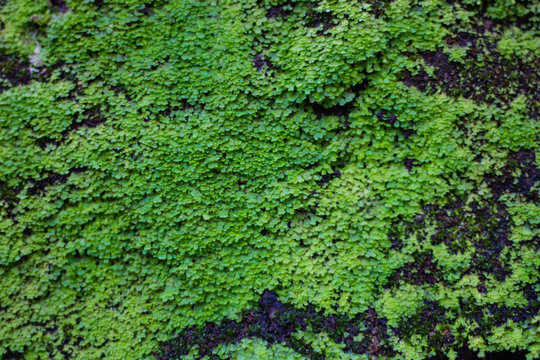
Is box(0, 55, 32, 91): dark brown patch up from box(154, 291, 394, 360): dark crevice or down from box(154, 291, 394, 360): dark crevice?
up

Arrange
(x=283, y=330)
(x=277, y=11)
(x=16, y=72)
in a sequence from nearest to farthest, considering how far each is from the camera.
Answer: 1. (x=283, y=330)
2. (x=277, y=11)
3. (x=16, y=72)

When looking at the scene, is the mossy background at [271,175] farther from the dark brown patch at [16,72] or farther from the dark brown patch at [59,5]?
the dark brown patch at [59,5]

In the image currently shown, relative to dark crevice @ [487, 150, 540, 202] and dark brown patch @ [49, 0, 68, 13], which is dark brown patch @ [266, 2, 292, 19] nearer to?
dark brown patch @ [49, 0, 68, 13]

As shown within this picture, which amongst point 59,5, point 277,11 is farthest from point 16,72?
point 277,11

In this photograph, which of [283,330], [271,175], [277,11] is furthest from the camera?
[277,11]

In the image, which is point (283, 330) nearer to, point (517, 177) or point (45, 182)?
point (517, 177)

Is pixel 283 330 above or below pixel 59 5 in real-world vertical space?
below

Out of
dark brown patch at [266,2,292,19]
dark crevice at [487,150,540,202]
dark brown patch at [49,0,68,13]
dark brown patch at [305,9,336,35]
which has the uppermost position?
dark brown patch at [49,0,68,13]

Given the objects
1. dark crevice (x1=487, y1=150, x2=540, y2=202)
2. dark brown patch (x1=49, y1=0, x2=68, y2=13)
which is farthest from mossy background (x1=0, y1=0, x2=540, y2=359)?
dark brown patch (x1=49, y1=0, x2=68, y2=13)

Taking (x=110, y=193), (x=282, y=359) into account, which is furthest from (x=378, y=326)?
(x=110, y=193)

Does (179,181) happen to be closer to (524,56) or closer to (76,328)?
(76,328)
